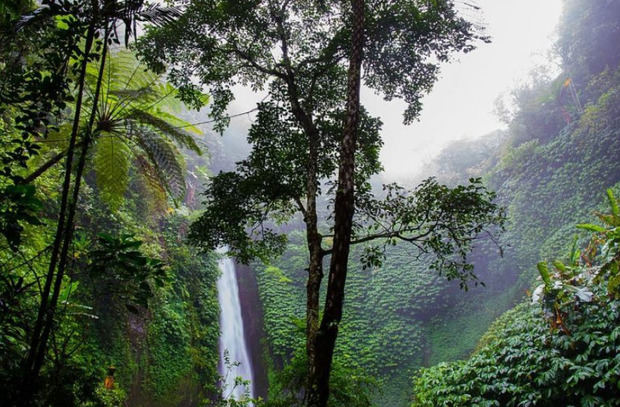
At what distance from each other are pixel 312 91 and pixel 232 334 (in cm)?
899

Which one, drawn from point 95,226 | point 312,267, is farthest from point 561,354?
point 95,226

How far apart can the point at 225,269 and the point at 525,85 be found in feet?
51.2

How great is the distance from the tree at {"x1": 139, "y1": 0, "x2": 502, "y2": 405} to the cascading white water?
17.9ft

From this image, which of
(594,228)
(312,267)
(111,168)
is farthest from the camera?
(111,168)

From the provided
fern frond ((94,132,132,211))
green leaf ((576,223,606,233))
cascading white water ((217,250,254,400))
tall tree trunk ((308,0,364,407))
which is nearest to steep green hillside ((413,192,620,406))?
green leaf ((576,223,606,233))

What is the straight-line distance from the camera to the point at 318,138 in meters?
4.62

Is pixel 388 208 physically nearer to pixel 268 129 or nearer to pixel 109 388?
→ pixel 268 129

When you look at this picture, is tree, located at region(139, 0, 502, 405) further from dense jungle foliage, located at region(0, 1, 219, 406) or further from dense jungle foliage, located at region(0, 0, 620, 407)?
dense jungle foliage, located at region(0, 1, 219, 406)

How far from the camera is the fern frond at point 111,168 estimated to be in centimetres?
524

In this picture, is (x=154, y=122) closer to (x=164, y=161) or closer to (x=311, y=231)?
(x=164, y=161)

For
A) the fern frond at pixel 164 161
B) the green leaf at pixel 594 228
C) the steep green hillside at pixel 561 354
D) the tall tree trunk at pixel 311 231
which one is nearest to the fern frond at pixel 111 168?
the fern frond at pixel 164 161

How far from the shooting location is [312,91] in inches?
195

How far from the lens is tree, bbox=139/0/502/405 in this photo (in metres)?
3.96

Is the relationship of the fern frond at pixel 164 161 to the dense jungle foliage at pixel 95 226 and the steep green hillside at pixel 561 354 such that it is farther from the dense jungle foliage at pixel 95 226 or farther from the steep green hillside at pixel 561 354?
the steep green hillside at pixel 561 354
